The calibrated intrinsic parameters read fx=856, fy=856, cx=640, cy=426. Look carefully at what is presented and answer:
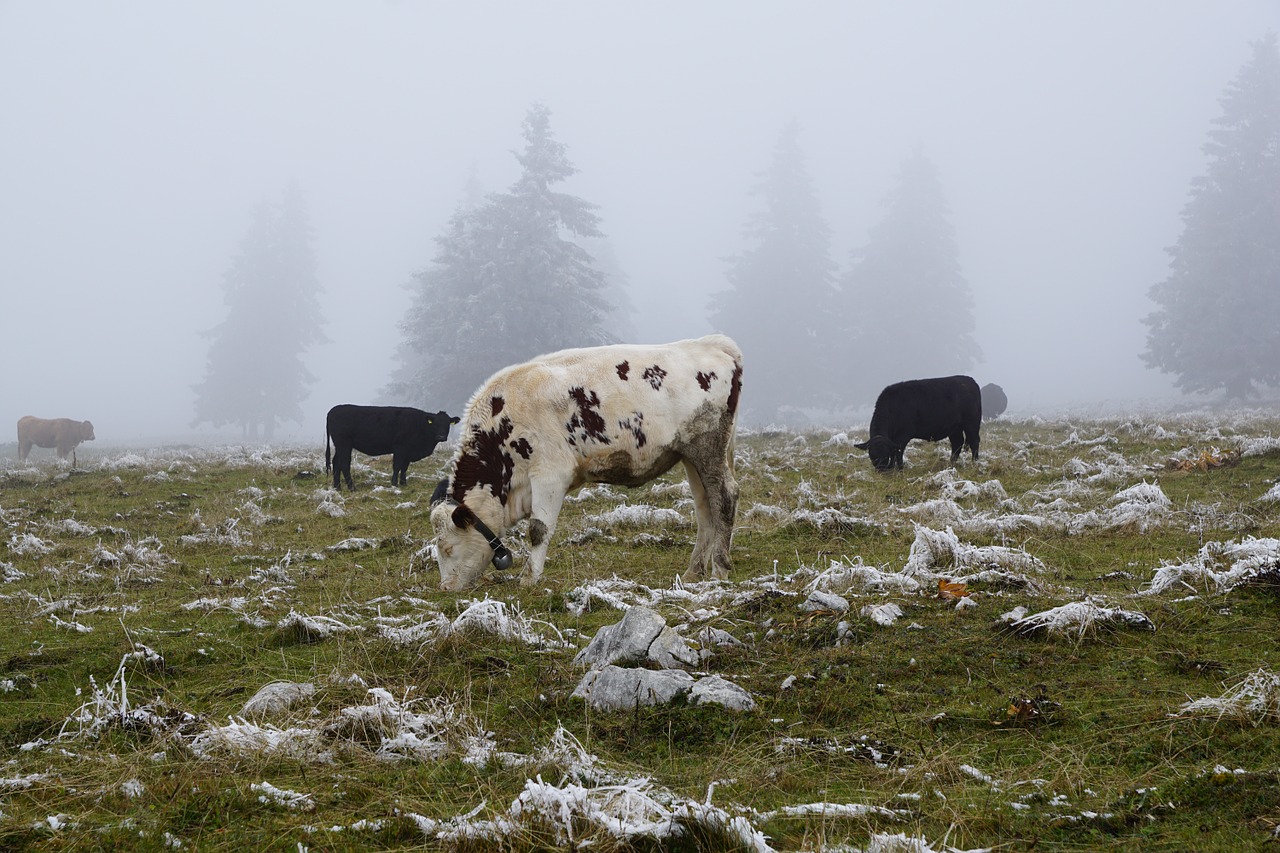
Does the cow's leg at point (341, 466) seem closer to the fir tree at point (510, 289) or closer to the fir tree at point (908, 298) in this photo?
the fir tree at point (510, 289)

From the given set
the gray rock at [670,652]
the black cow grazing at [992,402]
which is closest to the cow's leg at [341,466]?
the gray rock at [670,652]

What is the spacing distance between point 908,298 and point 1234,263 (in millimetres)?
15705

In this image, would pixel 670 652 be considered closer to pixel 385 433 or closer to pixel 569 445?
pixel 569 445

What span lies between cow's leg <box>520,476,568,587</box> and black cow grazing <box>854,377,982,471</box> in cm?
1033

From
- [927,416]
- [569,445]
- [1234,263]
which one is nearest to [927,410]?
[927,416]

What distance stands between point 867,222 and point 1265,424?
135 metres

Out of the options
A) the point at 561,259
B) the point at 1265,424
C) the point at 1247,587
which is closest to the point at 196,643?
the point at 1247,587

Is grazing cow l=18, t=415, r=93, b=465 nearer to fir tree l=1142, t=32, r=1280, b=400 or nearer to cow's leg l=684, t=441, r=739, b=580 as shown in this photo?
cow's leg l=684, t=441, r=739, b=580

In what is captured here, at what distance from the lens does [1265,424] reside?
20344 mm

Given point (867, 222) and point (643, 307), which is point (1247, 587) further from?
point (867, 222)

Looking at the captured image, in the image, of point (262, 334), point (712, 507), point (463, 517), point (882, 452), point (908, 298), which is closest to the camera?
point (463, 517)

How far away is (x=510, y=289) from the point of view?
3612 centimetres

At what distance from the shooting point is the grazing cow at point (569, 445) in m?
8.21

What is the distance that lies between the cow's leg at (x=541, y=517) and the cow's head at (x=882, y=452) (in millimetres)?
10082
